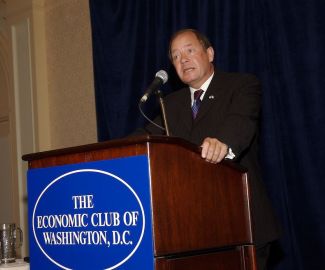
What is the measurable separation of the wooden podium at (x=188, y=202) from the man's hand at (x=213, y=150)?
1.0 inches

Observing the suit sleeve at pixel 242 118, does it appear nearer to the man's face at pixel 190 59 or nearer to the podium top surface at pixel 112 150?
the podium top surface at pixel 112 150

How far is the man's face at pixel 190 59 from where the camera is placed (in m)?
2.72

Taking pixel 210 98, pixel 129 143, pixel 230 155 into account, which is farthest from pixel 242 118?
pixel 129 143

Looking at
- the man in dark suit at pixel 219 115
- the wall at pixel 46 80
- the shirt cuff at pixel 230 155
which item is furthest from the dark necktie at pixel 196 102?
the wall at pixel 46 80

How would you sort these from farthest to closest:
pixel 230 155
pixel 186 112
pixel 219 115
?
pixel 186 112 < pixel 219 115 < pixel 230 155

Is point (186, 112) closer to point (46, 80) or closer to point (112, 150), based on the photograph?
point (112, 150)

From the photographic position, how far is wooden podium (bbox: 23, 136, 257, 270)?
175cm

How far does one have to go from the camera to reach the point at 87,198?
6.13ft

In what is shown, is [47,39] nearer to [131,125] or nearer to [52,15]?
[52,15]

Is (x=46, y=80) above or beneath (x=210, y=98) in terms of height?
above

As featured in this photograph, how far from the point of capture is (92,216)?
1.85 meters

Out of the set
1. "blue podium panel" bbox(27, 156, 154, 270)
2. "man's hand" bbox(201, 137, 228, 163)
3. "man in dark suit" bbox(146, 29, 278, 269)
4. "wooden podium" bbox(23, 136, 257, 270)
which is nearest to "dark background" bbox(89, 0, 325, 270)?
"man in dark suit" bbox(146, 29, 278, 269)

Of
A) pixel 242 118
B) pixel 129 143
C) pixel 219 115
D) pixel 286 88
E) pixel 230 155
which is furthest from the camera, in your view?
pixel 286 88

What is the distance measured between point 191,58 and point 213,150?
0.92m
